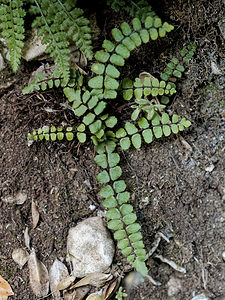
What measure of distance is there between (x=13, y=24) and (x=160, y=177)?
1563 millimetres

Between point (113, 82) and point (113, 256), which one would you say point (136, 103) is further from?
point (113, 256)

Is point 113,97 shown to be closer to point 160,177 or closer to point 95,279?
point 160,177

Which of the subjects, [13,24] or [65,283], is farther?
[65,283]

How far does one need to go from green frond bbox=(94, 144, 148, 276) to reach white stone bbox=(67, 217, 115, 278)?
0.40 ft

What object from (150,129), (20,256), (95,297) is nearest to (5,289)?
(20,256)

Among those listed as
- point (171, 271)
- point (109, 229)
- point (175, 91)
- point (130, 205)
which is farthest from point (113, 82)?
point (171, 271)

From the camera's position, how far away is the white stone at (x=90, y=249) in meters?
2.50

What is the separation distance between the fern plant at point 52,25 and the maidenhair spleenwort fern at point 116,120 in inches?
7.3

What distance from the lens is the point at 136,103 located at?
2.60 m

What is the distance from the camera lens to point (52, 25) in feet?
7.64

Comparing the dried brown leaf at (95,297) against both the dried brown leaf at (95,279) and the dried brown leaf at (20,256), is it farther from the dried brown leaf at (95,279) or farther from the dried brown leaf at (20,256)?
the dried brown leaf at (20,256)

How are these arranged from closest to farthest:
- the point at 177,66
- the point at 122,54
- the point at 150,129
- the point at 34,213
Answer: the point at 122,54, the point at 150,129, the point at 177,66, the point at 34,213

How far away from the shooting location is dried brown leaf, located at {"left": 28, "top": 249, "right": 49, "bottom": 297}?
2572 mm

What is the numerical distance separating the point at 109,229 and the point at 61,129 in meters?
0.86
